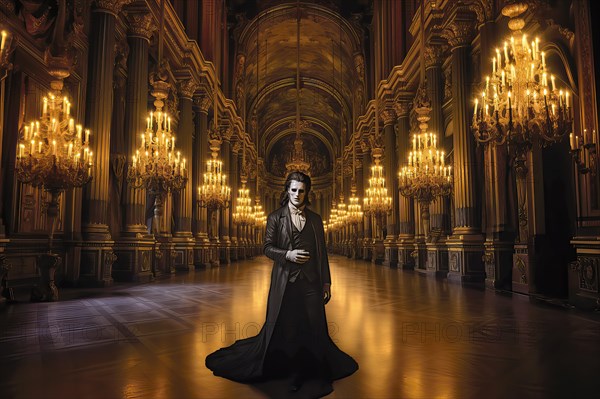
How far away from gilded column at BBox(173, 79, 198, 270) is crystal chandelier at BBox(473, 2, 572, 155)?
10.1 m

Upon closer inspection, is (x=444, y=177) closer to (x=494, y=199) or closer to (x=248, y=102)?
(x=494, y=199)

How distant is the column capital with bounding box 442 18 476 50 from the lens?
10.7m

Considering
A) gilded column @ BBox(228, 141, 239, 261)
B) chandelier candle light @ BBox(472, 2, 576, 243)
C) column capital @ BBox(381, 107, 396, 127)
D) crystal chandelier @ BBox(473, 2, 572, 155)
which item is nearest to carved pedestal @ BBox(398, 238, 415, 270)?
column capital @ BBox(381, 107, 396, 127)

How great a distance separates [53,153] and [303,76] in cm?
3031

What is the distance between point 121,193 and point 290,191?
8367 millimetres

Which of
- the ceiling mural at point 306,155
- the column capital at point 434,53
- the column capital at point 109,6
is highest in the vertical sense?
the ceiling mural at point 306,155

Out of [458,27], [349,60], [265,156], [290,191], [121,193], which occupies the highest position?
[349,60]

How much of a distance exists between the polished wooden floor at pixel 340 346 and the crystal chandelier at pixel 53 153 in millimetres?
1897

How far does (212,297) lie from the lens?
A: 742 centimetres

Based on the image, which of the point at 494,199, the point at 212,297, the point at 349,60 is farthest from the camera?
the point at 349,60

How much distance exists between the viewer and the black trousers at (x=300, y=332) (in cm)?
303

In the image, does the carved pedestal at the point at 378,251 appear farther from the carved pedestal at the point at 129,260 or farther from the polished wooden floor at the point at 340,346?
the polished wooden floor at the point at 340,346

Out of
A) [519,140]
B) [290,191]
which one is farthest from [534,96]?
[290,191]

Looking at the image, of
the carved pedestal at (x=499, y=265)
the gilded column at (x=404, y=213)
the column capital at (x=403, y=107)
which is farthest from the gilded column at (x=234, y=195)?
the carved pedestal at (x=499, y=265)
